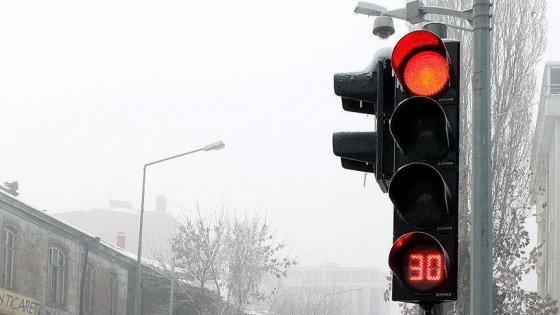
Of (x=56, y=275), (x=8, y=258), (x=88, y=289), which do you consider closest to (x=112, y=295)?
(x=88, y=289)

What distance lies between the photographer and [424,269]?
15.3ft

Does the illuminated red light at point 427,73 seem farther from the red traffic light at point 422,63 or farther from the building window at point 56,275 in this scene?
the building window at point 56,275

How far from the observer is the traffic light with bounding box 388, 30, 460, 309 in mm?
4613

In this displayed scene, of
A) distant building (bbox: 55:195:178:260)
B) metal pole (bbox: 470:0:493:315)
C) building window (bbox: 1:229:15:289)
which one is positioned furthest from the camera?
distant building (bbox: 55:195:178:260)

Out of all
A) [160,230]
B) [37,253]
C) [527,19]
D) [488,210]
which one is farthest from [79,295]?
[160,230]

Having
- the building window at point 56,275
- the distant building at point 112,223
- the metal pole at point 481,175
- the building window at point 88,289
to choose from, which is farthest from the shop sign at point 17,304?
the distant building at point 112,223

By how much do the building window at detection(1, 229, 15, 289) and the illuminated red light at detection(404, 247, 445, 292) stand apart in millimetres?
24339

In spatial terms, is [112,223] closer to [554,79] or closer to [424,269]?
[554,79]

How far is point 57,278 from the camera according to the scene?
31.3 meters

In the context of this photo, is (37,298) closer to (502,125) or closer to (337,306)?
(502,125)

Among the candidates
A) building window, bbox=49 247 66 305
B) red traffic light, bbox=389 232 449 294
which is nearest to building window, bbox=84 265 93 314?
building window, bbox=49 247 66 305

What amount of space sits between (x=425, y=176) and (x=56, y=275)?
28018 mm

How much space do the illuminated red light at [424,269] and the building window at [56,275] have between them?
89.0ft

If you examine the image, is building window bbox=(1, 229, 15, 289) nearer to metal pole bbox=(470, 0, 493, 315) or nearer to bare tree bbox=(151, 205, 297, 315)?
bare tree bbox=(151, 205, 297, 315)
